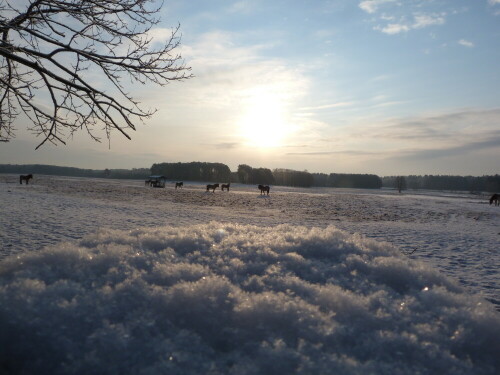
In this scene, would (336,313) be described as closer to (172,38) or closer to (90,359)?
(90,359)

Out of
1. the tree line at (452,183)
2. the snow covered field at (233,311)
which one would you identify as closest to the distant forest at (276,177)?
the tree line at (452,183)

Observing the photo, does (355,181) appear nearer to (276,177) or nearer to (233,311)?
(276,177)

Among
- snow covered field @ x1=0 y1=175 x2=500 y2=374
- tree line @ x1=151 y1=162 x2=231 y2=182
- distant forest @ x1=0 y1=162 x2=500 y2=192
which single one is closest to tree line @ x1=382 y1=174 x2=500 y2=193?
distant forest @ x1=0 y1=162 x2=500 y2=192

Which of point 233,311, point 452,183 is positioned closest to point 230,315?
point 233,311

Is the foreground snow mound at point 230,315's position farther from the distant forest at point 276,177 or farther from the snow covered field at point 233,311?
the distant forest at point 276,177

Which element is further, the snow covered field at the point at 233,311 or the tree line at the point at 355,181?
the tree line at the point at 355,181

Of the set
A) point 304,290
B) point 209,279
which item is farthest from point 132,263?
point 304,290

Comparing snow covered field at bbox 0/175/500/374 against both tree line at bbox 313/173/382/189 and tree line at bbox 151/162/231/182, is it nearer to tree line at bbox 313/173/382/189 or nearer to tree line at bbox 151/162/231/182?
tree line at bbox 151/162/231/182

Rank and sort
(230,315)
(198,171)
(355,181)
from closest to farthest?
(230,315) < (198,171) < (355,181)

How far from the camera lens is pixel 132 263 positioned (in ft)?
8.80

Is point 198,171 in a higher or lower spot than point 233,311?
higher

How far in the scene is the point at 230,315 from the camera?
7.11 ft

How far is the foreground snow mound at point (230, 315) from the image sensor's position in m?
1.84

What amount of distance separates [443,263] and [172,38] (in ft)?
23.5
